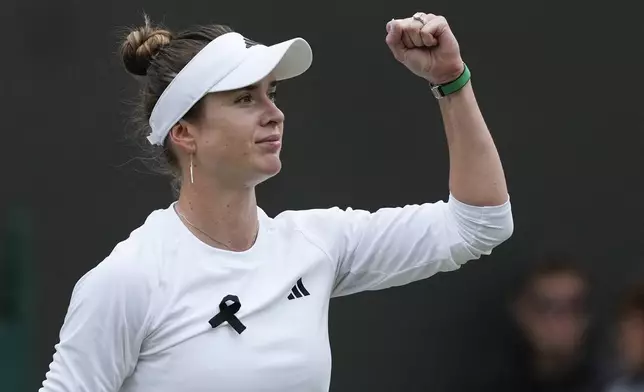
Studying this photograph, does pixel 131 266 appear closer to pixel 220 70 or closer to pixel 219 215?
pixel 219 215

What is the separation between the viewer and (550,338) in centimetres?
323

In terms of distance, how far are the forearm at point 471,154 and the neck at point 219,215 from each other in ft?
1.11

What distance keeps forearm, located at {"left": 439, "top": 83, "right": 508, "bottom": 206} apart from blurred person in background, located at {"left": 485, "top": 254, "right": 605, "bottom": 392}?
143cm

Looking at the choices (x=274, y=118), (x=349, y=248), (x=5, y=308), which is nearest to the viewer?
(x=274, y=118)

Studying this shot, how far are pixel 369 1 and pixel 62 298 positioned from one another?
3.72 feet

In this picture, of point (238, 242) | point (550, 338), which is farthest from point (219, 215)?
point (550, 338)

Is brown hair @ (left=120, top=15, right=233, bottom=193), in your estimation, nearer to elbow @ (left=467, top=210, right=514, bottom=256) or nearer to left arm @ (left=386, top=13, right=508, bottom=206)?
left arm @ (left=386, top=13, right=508, bottom=206)

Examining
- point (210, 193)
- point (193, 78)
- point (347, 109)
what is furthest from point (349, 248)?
point (347, 109)

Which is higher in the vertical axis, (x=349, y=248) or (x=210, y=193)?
(x=210, y=193)

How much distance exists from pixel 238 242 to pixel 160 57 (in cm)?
34

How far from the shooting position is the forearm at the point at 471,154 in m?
1.85

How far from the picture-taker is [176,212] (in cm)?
191

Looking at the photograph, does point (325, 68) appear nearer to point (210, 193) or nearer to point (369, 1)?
point (369, 1)

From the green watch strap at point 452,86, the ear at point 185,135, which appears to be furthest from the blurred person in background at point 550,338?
the ear at point 185,135
